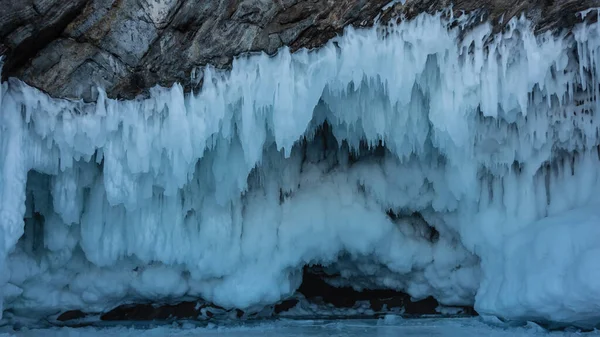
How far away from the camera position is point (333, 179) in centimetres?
1077

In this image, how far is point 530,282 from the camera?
862 cm

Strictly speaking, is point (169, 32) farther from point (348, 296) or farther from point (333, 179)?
point (348, 296)

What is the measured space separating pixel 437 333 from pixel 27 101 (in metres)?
6.57

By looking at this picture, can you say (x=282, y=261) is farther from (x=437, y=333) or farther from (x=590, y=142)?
(x=590, y=142)

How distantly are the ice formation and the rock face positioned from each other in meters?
0.19

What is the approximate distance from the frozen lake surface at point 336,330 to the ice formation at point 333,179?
43cm

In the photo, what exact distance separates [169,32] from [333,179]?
4.27m

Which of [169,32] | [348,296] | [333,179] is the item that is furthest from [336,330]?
[169,32]

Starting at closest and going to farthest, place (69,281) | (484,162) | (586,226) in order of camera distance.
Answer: (586,226), (484,162), (69,281)

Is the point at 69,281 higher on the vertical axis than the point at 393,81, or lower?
lower

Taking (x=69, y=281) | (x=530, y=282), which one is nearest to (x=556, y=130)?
(x=530, y=282)

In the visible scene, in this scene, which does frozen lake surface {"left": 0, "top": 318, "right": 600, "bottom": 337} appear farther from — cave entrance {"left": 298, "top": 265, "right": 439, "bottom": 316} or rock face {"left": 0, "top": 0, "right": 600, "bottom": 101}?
rock face {"left": 0, "top": 0, "right": 600, "bottom": 101}

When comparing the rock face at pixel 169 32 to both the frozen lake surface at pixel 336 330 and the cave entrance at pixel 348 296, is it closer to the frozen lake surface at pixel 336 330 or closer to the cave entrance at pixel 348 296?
the frozen lake surface at pixel 336 330

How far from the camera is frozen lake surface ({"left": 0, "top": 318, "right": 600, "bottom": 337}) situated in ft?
28.3
